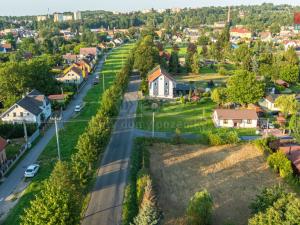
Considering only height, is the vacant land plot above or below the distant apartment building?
below

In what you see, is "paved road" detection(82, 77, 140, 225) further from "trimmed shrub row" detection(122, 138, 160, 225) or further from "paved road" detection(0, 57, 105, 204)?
"paved road" detection(0, 57, 105, 204)

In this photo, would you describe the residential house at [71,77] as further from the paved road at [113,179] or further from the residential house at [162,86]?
the paved road at [113,179]

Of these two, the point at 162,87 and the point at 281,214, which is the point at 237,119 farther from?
the point at 281,214

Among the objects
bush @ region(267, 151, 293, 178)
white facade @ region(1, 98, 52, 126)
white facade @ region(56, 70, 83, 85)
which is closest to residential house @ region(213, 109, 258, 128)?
bush @ region(267, 151, 293, 178)

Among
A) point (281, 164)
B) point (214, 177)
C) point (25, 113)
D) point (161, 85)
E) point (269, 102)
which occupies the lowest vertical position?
point (214, 177)

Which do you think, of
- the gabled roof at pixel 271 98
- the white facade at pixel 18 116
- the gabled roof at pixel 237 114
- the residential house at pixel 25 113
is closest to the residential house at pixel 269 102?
the gabled roof at pixel 271 98

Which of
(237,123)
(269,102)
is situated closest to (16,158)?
(237,123)
